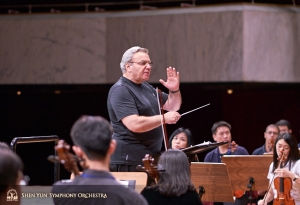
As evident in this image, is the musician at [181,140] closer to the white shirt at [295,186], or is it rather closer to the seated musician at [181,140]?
the seated musician at [181,140]

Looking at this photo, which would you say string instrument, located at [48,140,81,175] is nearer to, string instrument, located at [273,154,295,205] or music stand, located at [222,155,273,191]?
string instrument, located at [273,154,295,205]

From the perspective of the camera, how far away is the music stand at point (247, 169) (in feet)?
20.0

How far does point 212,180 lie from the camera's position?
5172mm

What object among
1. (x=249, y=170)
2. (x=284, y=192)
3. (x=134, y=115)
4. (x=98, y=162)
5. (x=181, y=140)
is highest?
(x=134, y=115)

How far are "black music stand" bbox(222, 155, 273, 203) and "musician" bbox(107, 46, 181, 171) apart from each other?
7.07 feet

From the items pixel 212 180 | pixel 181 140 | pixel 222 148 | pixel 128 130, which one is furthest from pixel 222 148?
pixel 128 130

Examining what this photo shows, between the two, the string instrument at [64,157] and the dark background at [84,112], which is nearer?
the string instrument at [64,157]

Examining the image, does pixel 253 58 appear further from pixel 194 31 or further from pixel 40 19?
pixel 40 19

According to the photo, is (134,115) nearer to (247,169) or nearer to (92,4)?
(247,169)

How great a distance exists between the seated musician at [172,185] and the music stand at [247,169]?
247cm

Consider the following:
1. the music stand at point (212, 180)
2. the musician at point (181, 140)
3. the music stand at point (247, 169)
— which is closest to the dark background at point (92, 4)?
the musician at point (181, 140)

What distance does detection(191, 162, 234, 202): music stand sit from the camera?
16.6 ft

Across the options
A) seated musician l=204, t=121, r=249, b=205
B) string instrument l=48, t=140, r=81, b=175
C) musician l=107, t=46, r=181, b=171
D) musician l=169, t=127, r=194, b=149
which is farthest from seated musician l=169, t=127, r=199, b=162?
string instrument l=48, t=140, r=81, b=175

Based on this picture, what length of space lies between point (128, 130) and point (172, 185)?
52 cm
